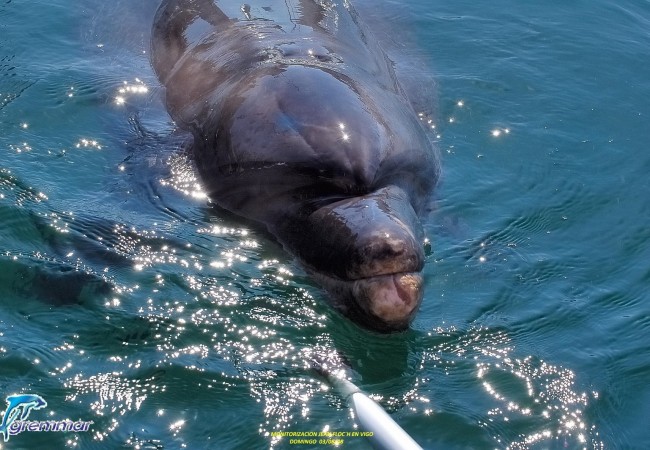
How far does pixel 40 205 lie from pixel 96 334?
5.92 feet

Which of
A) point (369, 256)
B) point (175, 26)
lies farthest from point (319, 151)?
point (175, 26)

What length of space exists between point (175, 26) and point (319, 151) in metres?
3.92

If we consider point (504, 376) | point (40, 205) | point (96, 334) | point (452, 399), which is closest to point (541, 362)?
point (504, 376)

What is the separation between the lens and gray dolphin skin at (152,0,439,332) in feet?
23.0

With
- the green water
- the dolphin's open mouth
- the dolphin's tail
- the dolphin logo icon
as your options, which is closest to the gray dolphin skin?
the dolphin's open mouth

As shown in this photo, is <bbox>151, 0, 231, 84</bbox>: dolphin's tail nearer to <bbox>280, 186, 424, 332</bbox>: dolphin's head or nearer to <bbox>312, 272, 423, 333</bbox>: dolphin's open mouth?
<bbox>280, 186, 424, 332</bbox>: dolphin's head

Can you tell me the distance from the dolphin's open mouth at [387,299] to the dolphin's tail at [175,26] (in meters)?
4.09

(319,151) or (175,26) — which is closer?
(319,151)

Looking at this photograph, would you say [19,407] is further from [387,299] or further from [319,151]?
[319,151]
